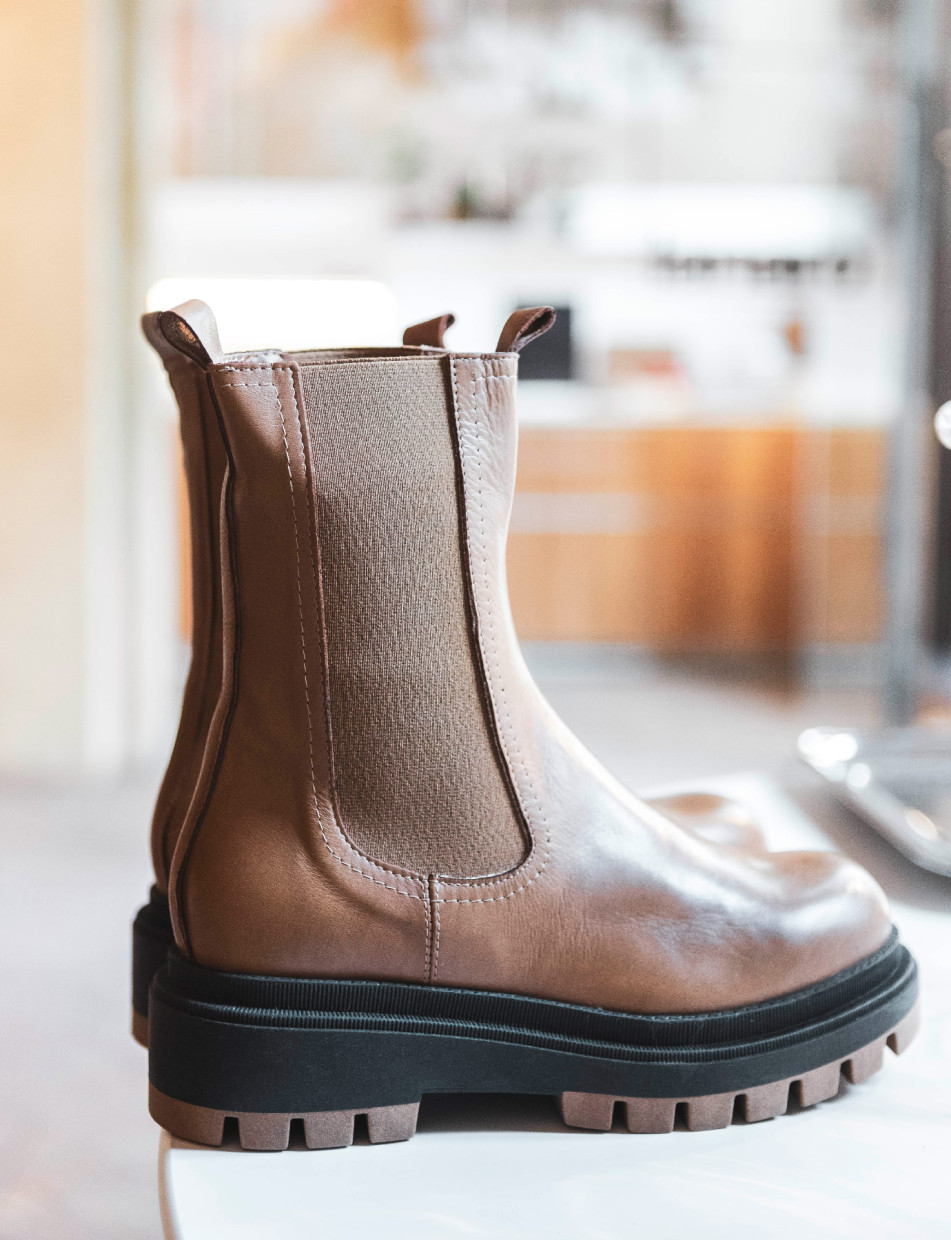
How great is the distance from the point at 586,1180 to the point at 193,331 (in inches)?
13.6

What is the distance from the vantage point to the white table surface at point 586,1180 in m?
0.43

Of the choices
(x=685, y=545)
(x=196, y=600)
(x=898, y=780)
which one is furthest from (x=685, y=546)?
(x=196, y=600)

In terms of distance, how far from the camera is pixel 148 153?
2.88 metres

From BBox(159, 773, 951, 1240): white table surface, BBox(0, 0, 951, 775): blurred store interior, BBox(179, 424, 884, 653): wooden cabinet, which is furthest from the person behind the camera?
BBox(0, 0, 951, 775): blurred store interior

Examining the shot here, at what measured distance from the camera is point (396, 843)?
0.48m

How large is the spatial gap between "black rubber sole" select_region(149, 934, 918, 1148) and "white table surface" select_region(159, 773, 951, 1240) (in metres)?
0.01

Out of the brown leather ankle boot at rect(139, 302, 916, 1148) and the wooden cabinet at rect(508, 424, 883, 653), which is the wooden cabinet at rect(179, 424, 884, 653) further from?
the brown leather ankle boot at rect(139, 302, 916, 1148)

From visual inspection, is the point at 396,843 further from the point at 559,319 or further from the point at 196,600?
the point at 559,319

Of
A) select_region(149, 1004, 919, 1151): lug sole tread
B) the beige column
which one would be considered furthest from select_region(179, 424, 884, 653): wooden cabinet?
select_region(149, 1004, 919, 1151): lug sole tread

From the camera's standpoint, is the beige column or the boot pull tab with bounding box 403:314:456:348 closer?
the boot pull tab with bounding box 403:314:456:348

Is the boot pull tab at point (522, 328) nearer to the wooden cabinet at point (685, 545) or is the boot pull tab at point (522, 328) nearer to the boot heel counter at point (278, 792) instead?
the boot heel counter at point (278, 792)

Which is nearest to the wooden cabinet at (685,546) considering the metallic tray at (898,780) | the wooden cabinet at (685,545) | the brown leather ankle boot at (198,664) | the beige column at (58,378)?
the wooden cabinet at (685,545)

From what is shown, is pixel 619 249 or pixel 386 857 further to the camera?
pixel 619 249

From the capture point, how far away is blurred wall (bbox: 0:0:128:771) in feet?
8.91
